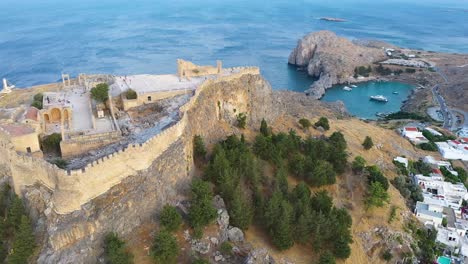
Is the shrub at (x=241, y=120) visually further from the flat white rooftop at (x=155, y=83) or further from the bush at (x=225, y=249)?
the bush at (x=225, y=249)

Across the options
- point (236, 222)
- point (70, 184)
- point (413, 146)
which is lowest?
point (413, 146)

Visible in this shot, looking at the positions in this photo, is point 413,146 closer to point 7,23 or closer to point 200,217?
point 200,217

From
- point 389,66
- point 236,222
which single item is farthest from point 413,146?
point 389,66

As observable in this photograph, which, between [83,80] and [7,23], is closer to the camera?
[83,80]

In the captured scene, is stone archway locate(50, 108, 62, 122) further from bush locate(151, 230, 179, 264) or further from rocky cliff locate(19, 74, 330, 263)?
bush locate(151, 230, 179, 264)

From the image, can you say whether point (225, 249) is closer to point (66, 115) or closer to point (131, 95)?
point (131, 95)

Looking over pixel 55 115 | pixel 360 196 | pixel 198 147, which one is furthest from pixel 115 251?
→ pixel 360 196

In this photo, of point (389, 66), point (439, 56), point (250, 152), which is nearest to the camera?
point (250, 152)
